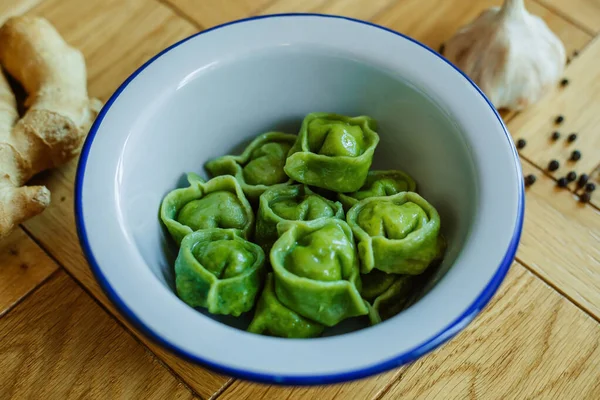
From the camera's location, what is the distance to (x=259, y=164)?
106cm

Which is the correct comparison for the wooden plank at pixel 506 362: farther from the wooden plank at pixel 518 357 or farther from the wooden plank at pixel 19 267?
the wooden plank at pixel 19 267

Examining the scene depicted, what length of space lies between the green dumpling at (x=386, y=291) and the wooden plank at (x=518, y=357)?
0.36ft

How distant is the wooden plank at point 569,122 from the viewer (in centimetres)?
123

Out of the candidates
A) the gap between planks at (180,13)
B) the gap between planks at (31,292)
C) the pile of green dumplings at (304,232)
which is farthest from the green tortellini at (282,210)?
the gap between planks at (180,13)

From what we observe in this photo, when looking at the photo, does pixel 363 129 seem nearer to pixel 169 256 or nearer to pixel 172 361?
pixel 169 256

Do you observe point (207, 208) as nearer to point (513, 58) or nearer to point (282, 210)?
point (282, 210)

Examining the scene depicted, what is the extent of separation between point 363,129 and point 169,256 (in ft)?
1.27

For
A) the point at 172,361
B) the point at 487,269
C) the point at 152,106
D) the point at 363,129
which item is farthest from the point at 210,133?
the point at 487,269

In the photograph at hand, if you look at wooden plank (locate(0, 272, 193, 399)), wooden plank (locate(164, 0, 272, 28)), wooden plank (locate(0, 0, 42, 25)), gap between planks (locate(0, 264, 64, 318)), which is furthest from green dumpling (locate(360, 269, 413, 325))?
wooden plank (locate(0, 0, 42, 25))

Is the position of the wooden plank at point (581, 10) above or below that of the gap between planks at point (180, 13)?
above

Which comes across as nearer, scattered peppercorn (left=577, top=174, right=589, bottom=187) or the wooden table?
the wooden table

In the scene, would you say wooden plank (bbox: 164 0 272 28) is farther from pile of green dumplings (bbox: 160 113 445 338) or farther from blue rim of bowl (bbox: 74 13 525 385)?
blue rim of bowl (bbox: 74 13 525 385)

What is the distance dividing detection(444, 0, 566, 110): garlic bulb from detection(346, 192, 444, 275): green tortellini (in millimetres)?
443

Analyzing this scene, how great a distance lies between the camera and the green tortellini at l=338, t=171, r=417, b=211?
39.9 inches
